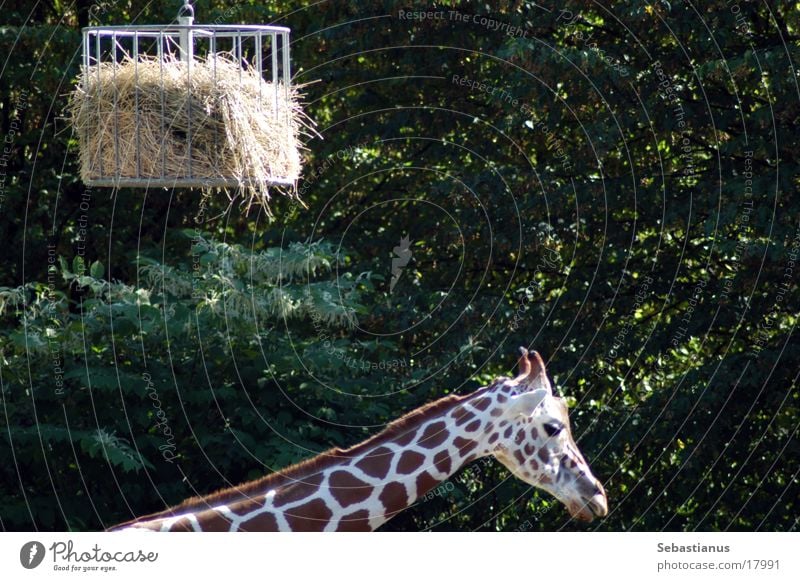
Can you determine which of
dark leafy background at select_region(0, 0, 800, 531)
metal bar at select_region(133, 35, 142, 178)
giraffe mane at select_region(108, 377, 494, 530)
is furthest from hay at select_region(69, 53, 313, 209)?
dark leafy background at select_region(0, 0, 800, 531)

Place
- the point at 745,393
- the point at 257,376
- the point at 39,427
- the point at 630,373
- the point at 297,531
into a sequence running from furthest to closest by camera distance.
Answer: the point at 630,373, the point at 745,393, the point at 257,376, the point at 39,427, the point at 297,531

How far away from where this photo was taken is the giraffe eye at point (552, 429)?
6941 millimetres

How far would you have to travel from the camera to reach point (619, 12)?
35.3ft

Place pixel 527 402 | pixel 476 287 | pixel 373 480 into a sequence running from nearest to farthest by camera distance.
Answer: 1. pixel 373 480
2. pixel 527 402
3. pixel 476 287

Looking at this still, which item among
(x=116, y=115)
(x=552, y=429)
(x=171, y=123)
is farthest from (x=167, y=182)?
(x=552, y=429)

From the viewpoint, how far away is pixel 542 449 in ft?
22.7

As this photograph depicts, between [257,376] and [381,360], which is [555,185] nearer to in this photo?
[381,360]

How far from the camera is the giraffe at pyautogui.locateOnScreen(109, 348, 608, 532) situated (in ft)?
20.9

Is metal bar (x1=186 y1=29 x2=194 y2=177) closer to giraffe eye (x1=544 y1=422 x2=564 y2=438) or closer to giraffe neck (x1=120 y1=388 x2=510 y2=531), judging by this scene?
giraffe neck (x1=120 y1=388 x2=510 y2=531)

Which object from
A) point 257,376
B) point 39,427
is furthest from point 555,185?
point 39,427

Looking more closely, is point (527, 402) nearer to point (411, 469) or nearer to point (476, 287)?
point (411, 469)

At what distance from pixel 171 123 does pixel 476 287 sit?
5874mm

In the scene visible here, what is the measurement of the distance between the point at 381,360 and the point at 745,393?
312cm

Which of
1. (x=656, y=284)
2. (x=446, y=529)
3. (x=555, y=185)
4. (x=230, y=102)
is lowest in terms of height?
(x=446, y=529)
